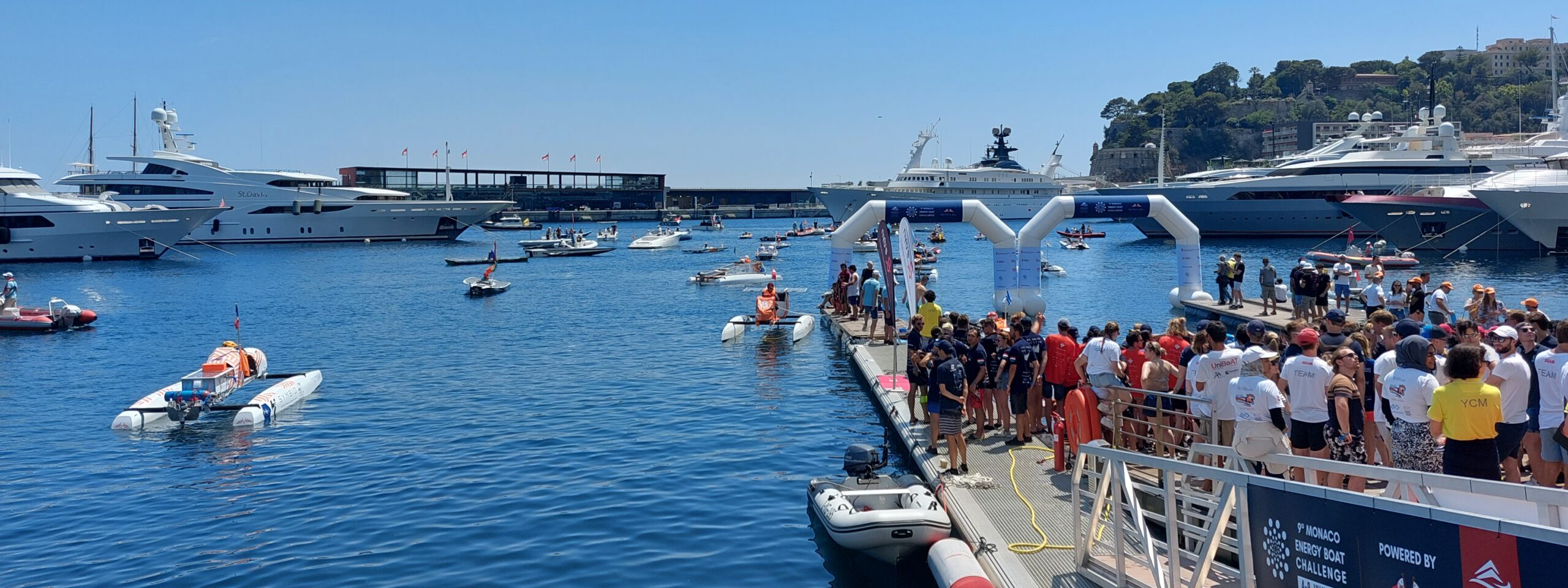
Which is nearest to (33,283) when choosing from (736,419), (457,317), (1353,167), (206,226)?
(457,317)

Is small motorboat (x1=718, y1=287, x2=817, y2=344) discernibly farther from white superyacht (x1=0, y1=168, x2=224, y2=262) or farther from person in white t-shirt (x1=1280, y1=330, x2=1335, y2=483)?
white superyacht (x1=0, y1=168, x2=224, y2=262)

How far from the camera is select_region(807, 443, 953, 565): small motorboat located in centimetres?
967

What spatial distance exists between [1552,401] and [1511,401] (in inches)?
18.1

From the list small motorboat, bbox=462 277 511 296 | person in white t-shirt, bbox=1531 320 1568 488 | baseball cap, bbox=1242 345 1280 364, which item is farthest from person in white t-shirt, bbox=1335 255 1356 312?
small motorboat, bbox=462 277 511 296

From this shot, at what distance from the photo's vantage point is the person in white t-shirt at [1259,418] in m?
8.11

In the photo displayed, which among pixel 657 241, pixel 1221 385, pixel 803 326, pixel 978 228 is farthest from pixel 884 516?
pixel 657 241

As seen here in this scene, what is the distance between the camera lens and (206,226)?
85.2m

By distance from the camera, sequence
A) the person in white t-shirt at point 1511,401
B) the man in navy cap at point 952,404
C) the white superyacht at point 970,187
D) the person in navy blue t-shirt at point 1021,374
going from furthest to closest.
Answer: the white superyacht at point 970,187 < the person in navy blue t-shirt at point 1021,374 < the man in navy cap at point 952,404 < the person in white t-shirt at point 1511,401

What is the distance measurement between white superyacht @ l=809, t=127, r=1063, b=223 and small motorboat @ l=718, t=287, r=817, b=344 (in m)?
76.1

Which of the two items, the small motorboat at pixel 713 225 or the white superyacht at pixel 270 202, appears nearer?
the white superyacht at pixel 270 202

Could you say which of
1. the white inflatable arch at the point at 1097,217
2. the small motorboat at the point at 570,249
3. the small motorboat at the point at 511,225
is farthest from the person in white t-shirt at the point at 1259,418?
the small motorboat at the point at 511,225

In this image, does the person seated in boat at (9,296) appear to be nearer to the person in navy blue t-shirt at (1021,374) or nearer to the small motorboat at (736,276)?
the small motorboat at (736,276)

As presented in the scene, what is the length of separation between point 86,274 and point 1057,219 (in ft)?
164

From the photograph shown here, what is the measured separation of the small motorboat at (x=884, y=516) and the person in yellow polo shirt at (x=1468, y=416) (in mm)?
4020
